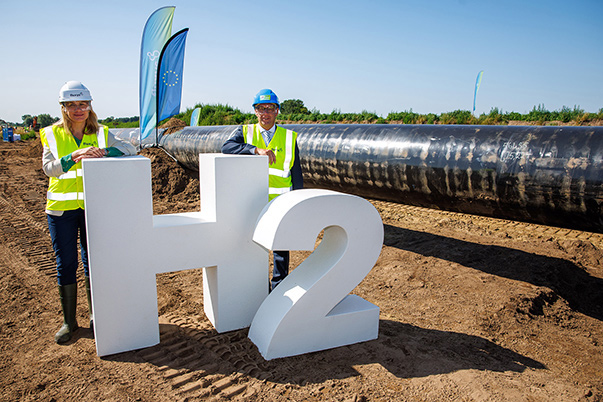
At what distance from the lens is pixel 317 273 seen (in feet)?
10.4

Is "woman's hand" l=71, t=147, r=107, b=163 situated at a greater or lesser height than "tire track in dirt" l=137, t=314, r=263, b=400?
greater

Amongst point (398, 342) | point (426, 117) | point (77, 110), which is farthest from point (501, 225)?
point (426, 117)

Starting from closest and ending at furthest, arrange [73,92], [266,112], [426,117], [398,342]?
[73,92], [398,342], [266,112], [426,117]

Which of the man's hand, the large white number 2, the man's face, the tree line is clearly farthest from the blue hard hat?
the tree line

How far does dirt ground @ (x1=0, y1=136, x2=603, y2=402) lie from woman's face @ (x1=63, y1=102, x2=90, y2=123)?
1779 mm

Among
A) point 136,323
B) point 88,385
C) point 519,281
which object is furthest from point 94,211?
point 519,281

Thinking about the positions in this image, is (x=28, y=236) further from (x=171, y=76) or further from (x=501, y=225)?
(x=501, y=225)

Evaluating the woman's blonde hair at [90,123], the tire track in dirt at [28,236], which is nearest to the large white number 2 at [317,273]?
the woman's blonde hair at [90,123]

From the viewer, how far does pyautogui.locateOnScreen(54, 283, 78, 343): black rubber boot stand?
10.8 ft

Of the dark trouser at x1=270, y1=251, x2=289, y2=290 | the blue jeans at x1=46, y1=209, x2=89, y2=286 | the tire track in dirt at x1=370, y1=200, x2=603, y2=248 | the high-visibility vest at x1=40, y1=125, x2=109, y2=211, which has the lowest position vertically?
the tire track in dirt at x1=370, y1=200, x2=603, y2=248

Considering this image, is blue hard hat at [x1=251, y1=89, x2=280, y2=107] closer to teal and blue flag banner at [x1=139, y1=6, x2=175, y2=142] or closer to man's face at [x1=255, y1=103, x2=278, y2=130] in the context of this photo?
man's face at [x1=255, y1=103, x2=278, y2=130]

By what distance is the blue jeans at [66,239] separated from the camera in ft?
10.6

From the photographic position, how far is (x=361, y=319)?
3.36 metres

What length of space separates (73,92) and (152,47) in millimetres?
8115
